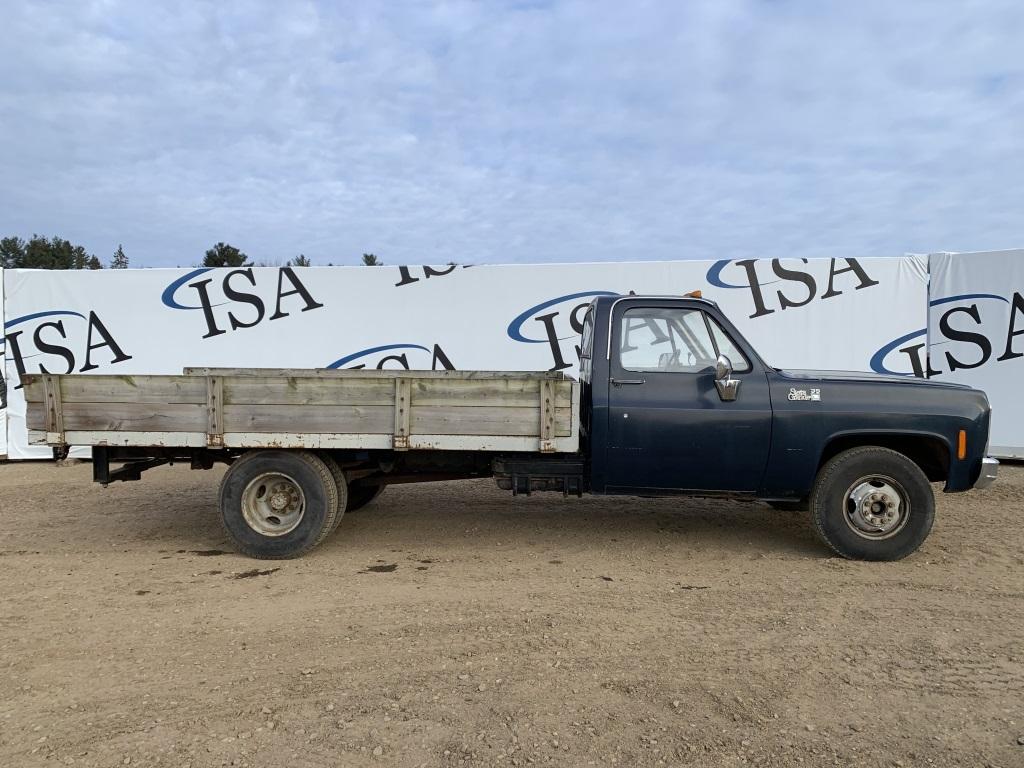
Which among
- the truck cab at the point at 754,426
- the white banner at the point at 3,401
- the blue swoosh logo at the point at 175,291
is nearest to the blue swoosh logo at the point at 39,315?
the white banner at the point at 3,401

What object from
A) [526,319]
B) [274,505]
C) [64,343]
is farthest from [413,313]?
[64,343]

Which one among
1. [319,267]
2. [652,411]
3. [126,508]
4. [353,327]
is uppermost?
[319,267]

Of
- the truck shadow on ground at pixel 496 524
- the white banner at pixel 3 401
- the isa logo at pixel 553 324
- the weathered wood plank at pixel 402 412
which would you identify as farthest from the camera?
the white banner at pixel 3 401

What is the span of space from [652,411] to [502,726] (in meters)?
2.73

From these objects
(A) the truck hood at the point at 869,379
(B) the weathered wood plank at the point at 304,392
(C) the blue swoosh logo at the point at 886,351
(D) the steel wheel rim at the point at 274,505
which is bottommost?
(D) the steel wheel rim at the point at 274,505

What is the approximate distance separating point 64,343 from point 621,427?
28.3ft

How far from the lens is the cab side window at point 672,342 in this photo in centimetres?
509

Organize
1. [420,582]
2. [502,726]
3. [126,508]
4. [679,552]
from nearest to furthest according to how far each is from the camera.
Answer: [502,726], [420,582], [679,552], [126,508]

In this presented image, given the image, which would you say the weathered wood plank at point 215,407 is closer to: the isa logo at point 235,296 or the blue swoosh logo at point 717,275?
the isa logo at point 235,296

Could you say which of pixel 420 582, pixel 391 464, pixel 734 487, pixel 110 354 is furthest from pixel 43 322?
pixel 734 487

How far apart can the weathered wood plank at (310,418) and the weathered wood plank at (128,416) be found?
0.26 meters

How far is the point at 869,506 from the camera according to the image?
4914mm

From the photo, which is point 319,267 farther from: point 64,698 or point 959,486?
point 959,486

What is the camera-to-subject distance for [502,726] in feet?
9.29
